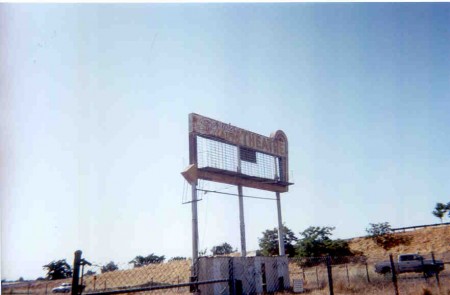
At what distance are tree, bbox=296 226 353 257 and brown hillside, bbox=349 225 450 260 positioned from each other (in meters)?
2.77

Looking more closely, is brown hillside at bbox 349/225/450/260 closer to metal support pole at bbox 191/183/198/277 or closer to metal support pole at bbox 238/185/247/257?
metal support pole at bbox 238/185/247/257

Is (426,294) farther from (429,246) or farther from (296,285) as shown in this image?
(429,246)

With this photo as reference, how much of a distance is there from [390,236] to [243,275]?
31788 mm

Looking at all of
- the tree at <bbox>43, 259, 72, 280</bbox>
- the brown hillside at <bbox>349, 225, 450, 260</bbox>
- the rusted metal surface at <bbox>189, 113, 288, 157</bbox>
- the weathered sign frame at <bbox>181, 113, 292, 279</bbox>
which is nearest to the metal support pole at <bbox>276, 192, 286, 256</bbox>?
the weathered sign frame at <bbox>181, 113, 292, 279</bbox>

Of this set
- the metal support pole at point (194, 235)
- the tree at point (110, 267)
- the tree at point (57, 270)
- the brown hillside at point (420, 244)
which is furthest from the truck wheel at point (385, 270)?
the tree at point (57, 270)

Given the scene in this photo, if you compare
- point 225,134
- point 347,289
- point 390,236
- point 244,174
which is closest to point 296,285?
point 347,289

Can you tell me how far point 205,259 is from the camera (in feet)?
59.6

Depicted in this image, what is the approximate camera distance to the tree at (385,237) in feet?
139

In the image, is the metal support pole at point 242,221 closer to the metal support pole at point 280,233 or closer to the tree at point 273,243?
the metal support pole at point 280,233

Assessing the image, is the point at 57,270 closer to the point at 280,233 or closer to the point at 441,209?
the point at 280,233

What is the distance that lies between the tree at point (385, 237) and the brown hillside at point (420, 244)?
58 centimetres

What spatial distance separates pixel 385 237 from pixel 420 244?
Answer: 4.59 m

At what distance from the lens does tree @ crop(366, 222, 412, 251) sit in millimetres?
42500

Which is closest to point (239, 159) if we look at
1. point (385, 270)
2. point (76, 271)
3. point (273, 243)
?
point (385, 270)
